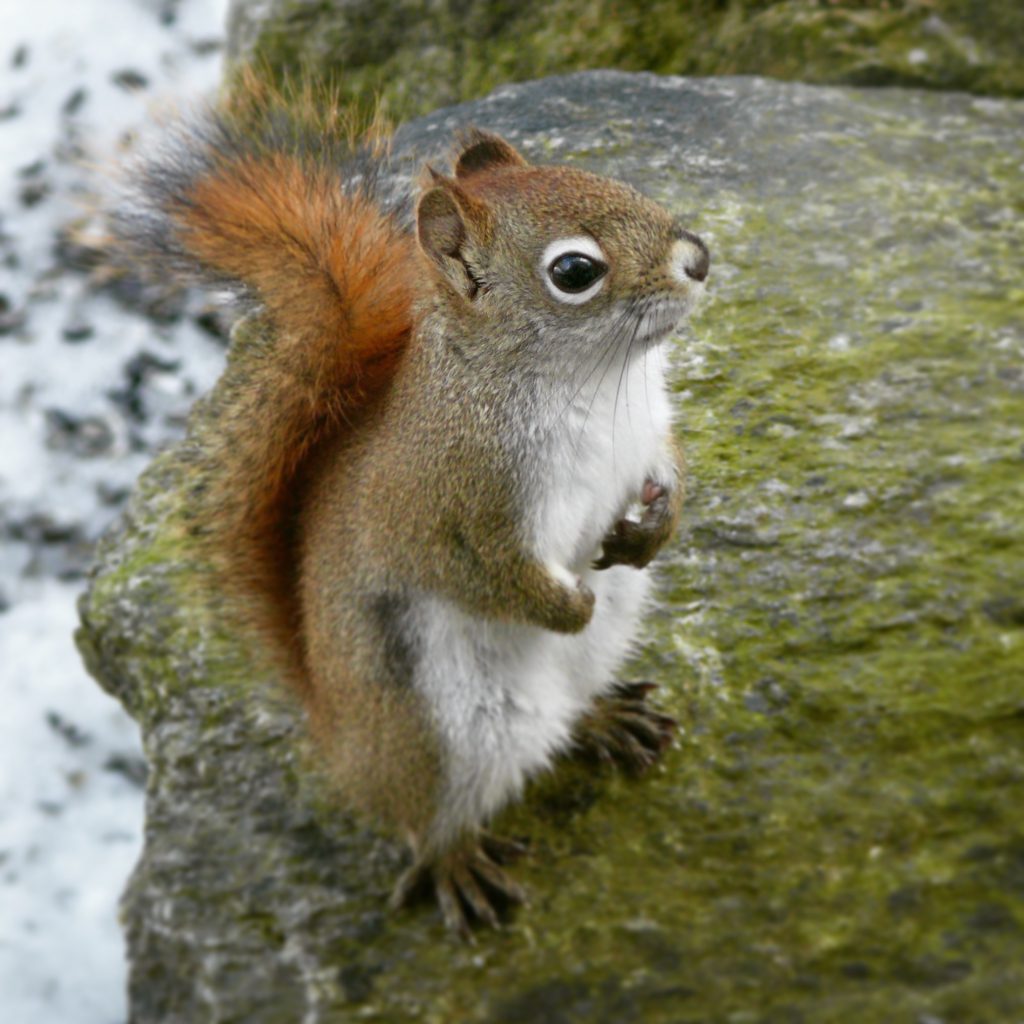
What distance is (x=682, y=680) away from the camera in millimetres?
2588

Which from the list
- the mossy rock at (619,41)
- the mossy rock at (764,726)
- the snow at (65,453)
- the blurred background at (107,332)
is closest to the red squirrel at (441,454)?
the mossy rock at (764,726)

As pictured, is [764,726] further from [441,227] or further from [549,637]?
[441,227]

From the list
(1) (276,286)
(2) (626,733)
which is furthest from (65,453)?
(2) (626,733)

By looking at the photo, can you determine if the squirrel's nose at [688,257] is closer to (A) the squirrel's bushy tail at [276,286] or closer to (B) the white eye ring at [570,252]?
(B) the white eye ring at [570,252]

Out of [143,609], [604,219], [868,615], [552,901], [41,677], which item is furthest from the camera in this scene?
[41,677]

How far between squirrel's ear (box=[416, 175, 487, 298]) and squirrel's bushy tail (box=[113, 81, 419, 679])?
18 cm

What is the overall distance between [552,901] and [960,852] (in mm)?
641

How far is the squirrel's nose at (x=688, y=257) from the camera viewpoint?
212cm

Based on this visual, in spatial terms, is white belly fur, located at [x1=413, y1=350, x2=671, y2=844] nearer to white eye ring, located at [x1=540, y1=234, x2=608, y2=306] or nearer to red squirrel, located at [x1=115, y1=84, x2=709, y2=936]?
red squirrel, located at [x1=115, y1=84, x2=709, y2=936]

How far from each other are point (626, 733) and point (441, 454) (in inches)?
23.8

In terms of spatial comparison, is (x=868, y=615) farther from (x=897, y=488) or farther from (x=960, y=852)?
(x=960, y=852)

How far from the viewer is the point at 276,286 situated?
7.70ft

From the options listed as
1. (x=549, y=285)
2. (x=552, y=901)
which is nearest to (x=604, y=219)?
(x=549, y=285)

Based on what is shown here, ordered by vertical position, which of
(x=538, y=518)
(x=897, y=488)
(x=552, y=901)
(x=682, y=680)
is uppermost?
(x=538, y=518)
